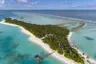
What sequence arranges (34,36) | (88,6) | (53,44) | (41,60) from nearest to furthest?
(41,60) < (53,44) < (34,36) < (88,6)

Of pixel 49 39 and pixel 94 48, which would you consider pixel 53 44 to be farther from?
pixel 94 48

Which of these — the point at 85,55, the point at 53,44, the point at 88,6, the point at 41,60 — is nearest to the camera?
the point at 41,60

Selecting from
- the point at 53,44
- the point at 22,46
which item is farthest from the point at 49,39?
the point at 22,46

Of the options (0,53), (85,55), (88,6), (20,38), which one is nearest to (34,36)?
(20,38)

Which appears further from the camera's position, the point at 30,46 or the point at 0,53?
the point at 30,46

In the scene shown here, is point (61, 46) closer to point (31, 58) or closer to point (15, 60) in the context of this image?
point (31, 58)

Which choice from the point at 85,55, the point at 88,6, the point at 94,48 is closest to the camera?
the point at 85,55

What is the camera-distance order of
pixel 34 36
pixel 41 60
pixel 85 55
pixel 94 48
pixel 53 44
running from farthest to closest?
pixel 34 36
pixel 94 48
pixel 53 44
pixel 85 55
pixel 41 60

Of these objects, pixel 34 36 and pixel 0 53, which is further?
pixel 34 36
